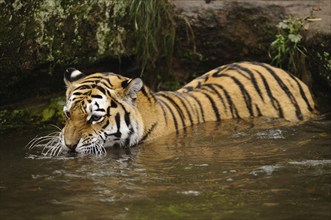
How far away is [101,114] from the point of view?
6039 millimetres

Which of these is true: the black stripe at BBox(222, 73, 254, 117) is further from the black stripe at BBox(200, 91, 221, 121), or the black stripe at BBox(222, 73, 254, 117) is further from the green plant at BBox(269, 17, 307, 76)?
the green plant at BBox(269, 17, 307, 76)

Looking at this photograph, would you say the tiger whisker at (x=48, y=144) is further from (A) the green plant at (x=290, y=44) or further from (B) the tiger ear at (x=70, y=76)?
(A) the green plant at (x=290, y=44)

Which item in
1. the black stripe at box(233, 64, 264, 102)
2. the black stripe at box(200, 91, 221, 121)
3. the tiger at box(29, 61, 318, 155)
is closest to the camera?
the tiger at box(29, 61, 318, 155)

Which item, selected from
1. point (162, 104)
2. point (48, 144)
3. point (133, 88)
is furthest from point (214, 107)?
point (48, 144)

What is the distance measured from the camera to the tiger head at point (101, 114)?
5.88 m

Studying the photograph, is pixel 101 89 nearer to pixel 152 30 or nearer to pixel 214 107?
pixel 214 107

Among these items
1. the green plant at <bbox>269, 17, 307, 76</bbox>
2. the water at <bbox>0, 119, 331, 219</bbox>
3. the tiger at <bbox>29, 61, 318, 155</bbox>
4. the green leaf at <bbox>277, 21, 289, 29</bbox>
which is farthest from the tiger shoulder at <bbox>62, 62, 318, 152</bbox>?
Result: the green leaf at <bbox>277, 21, 289, 29</bbox>

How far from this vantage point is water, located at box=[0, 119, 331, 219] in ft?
13.7

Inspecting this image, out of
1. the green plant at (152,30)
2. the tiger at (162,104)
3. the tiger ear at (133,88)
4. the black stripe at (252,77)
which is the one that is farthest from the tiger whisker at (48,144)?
the black stripe at (252,77)

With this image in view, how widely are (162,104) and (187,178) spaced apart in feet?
5.81

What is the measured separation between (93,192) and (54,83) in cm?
296

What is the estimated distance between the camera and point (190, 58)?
26.3ft

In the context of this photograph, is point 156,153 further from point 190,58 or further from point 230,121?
point 190,58

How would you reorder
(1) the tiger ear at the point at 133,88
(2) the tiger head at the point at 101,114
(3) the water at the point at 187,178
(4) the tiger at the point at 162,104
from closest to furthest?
(3) the water at the point at 187,178, (2) the tiger head at the point at 101,114, (4) the tiger at the point at 162,104, (1) the tiger ear at the point at 133,88
